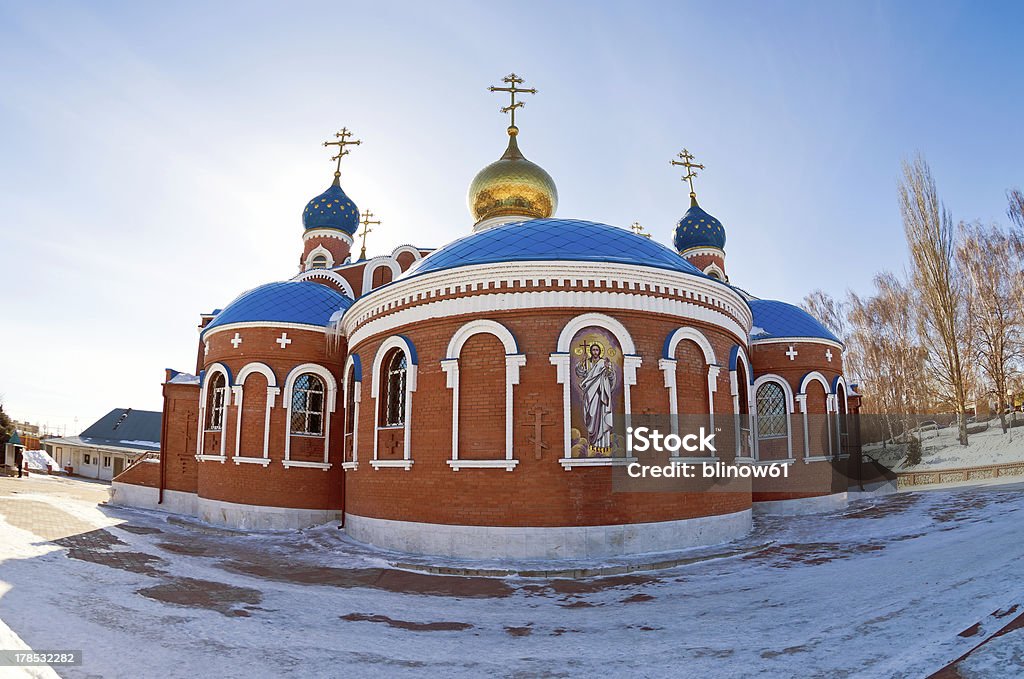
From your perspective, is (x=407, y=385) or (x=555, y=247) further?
(x=407, y=385)

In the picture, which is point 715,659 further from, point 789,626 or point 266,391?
point 266,391

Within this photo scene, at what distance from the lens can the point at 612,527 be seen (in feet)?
30.7

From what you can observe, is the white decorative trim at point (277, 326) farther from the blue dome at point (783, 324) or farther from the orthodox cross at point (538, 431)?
the blue dome at point (783, 324)

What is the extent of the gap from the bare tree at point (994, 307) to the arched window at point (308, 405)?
22814 millimetres

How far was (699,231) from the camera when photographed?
71.2 ft

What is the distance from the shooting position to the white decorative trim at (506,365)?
9.59m

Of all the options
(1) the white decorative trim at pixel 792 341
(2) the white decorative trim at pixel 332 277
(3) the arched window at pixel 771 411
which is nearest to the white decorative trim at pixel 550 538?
(3) the arched window at pixel 771 411

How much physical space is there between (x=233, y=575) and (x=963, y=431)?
24.0 m

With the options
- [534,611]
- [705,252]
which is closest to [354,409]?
[534,611]

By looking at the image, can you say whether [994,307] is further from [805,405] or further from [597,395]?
[597,395]

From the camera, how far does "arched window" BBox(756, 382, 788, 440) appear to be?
48.0 ft

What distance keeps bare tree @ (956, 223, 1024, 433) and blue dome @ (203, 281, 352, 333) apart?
22.9m

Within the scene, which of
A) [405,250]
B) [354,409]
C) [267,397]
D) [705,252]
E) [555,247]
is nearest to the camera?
[555,247]

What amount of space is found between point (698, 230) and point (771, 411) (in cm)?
882
